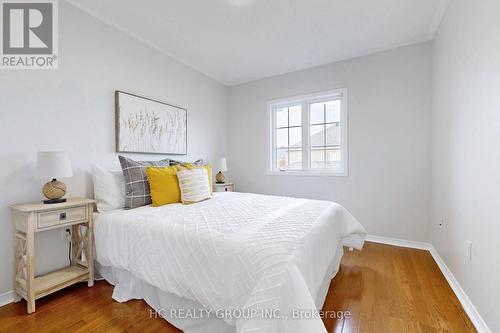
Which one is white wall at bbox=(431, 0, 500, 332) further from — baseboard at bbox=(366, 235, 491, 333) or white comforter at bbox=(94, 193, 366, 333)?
white comforter at bbox=(94, 193, 366, 333)

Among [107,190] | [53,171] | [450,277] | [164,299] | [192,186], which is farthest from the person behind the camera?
[192,186]

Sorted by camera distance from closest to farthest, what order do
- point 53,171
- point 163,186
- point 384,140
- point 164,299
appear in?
point 164,299 < point 53,171 < point 163,186 < point 384,140

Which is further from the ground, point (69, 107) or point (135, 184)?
point (69, 107)

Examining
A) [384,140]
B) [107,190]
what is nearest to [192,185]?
[107,190]

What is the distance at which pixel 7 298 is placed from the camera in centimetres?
171

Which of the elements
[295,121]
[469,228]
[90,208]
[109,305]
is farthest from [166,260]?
[295,121]

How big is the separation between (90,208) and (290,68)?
314 centimetres

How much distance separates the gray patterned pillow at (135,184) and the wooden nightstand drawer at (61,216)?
1.15 ft

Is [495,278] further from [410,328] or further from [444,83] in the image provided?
[444,83]

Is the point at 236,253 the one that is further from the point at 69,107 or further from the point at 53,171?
the point at 69,107

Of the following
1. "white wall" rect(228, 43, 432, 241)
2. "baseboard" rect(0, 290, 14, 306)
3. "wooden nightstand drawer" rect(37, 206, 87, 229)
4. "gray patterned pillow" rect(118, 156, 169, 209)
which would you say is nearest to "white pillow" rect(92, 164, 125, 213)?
"gray patterned pillow" rect(118, 156, 169, 209)

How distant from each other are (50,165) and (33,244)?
0.58m

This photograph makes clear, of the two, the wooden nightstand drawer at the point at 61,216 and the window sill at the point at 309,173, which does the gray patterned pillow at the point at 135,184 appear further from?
the window sill at the point at 309,173

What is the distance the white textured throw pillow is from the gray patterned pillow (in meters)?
0.33
